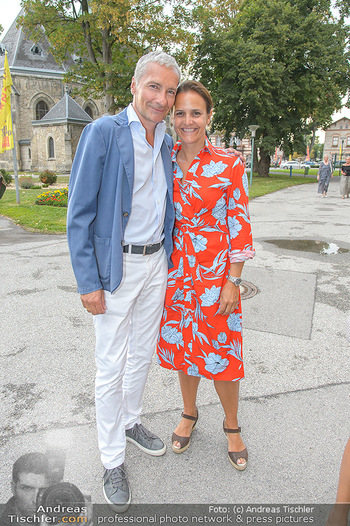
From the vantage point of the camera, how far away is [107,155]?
191 cm

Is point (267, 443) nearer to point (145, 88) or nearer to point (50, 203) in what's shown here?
point (145, 88)

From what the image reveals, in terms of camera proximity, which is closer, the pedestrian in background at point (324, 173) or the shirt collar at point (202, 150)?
the shirt collar at point (202, 150)

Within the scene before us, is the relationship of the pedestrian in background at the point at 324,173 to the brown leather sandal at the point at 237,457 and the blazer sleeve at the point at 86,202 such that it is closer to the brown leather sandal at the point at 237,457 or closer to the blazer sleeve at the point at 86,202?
the brown leather sandal at the point at 237,457

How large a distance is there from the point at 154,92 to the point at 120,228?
74 cm

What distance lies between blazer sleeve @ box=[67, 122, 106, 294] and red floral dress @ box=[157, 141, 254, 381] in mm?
542

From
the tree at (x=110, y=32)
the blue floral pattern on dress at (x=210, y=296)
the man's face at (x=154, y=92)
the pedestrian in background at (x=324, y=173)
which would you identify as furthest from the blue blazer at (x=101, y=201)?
the tree at (x=110, y=32)

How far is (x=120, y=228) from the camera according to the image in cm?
198

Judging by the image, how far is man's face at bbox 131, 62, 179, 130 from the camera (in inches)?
Answer: 79.4

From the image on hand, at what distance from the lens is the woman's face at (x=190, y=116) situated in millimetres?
2158

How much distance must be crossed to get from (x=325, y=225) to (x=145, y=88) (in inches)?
373

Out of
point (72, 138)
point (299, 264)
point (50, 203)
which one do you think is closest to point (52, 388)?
point (299, 264)

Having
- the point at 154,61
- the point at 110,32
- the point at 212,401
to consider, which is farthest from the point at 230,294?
the point at 110,32

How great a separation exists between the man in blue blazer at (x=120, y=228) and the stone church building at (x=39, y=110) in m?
36.1

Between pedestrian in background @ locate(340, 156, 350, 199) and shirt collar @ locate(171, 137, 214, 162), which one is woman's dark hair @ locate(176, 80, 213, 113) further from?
pedestrian in background @ locate(340, 156, 350, 199)
